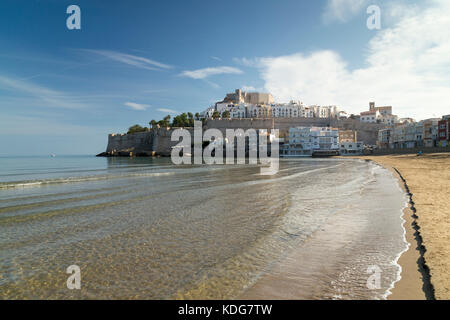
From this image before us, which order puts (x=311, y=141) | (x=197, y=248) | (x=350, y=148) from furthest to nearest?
(x=311, y=141) < (x=350, y=148) < (x=197, y=248)

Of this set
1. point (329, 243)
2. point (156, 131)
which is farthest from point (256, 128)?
point (329, 243)

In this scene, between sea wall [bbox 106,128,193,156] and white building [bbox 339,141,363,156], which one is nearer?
white building [bbox 339,141,363,156]

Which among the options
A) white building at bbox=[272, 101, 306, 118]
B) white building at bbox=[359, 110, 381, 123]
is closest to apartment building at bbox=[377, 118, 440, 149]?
white building at bbox=[359, 110, 381, 123]

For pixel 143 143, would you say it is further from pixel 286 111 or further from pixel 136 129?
pixel 286 111

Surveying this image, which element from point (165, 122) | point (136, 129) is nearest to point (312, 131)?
point (165, 122)

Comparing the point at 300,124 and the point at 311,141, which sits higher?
the point at 300,124

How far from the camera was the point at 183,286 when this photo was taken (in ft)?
11.2

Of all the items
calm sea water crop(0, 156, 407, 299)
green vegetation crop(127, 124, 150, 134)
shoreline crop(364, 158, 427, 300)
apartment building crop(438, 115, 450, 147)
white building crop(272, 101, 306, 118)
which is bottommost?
calm sea water crop(0, 156, 407, 299)

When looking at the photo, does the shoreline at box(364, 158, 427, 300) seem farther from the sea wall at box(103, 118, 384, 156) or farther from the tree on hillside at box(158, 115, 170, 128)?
the tree on hillside at box(158, 115, 170, 128)

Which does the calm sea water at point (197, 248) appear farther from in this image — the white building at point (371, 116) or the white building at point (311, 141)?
the white building at point (371, 116)

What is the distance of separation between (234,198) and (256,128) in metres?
76.9

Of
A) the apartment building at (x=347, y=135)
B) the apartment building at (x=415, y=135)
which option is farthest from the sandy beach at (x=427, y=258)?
the apartment building at (x=347, y=135)
